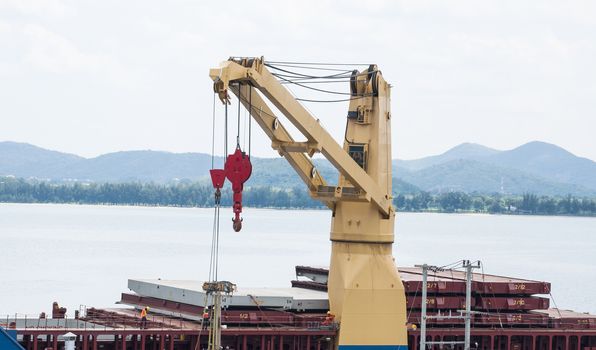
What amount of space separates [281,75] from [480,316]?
15.9 meters

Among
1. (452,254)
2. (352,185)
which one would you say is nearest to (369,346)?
(352,185)

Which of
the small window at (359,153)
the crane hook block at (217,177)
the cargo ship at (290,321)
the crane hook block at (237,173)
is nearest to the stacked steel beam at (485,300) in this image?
the cargo ship at (290,321)

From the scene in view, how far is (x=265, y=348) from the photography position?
5753 cm

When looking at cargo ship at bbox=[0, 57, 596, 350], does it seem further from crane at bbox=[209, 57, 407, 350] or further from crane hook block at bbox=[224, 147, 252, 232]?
crane hook block at bbox=[224, 147, 252, 232]

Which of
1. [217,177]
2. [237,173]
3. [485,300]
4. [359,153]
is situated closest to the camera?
[217,177]

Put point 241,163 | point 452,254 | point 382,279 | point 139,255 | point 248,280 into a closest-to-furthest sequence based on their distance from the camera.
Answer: point 241,163
point 382,279
point 248,280
point 139,255
point 452,254

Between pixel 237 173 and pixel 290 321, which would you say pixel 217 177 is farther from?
pixel 290 321

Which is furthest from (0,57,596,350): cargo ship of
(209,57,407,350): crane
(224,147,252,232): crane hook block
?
(224,147,252,232): crane hook block

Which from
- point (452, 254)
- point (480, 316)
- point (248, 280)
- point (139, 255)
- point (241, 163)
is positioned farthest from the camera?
point (452, 254)

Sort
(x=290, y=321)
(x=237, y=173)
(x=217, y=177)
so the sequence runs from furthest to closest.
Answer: (x=290, y=321) < (x=237, y=173) < (x=217, y=177)

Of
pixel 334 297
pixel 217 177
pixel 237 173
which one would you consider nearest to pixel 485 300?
pixel 334 297

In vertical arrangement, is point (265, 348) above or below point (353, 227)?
below

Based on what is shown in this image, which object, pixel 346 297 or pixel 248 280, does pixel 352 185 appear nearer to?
pixel 346 297

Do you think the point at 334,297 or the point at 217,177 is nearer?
the point at 217,177
